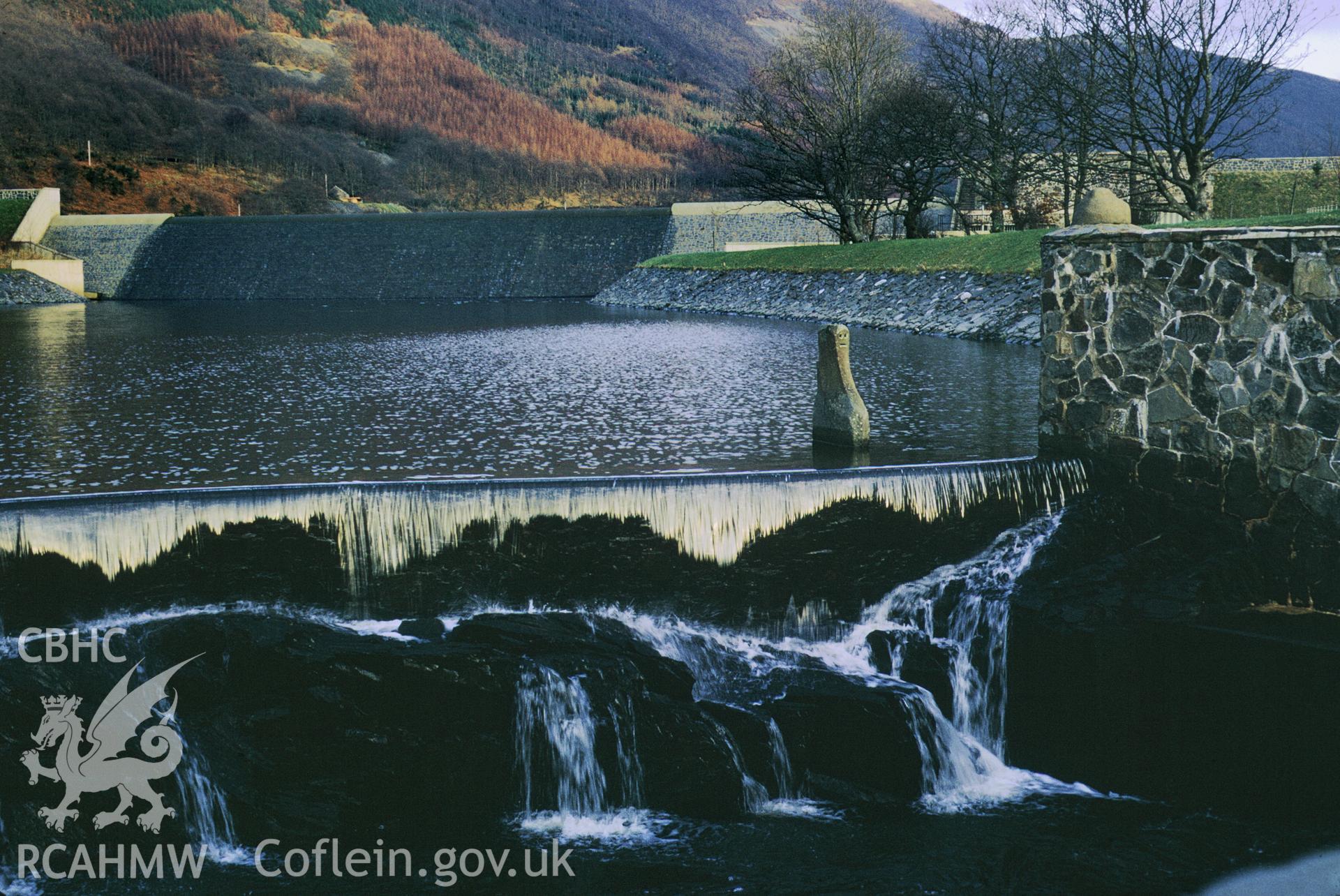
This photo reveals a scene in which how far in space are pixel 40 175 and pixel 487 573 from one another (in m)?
85.8

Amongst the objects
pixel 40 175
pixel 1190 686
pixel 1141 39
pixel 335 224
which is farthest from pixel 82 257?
pixel 1190 686

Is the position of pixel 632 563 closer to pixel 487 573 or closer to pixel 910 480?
pixel 487 573

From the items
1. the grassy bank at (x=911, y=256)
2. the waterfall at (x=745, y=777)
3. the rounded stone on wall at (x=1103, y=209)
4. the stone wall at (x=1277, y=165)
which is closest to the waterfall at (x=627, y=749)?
the waterfall at (x=745, y=777)

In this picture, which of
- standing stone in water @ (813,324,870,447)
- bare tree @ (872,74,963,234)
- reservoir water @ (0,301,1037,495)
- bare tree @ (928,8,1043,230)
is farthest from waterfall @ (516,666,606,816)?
bare tree @ (872,74,963,234)

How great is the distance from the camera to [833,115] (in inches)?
1801

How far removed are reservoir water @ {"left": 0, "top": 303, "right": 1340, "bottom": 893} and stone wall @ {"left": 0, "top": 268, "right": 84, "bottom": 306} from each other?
127 ft

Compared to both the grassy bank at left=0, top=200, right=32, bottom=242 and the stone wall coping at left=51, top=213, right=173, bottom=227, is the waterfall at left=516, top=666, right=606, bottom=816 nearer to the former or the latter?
the grassy bank at left=0, top=200, right=32, bottom=242

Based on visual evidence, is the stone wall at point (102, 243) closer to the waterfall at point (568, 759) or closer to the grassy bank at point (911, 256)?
the grassy bank at point (911, 256)

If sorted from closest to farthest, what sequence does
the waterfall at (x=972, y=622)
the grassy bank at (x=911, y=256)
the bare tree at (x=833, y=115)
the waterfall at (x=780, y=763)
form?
the waterfall at (x=780, y=763) < the waterfall at (x=972, y=622) < the grassy bank at (x=911, y=256) < the bare tree at (x=833, y=115)

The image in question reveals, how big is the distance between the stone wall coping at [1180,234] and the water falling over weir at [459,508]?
7.53 ft

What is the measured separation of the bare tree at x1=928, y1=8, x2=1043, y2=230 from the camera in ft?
135

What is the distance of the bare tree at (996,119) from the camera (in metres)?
41.2

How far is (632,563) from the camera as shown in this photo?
362 inches

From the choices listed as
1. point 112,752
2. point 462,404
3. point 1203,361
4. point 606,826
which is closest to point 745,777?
point 606,826
